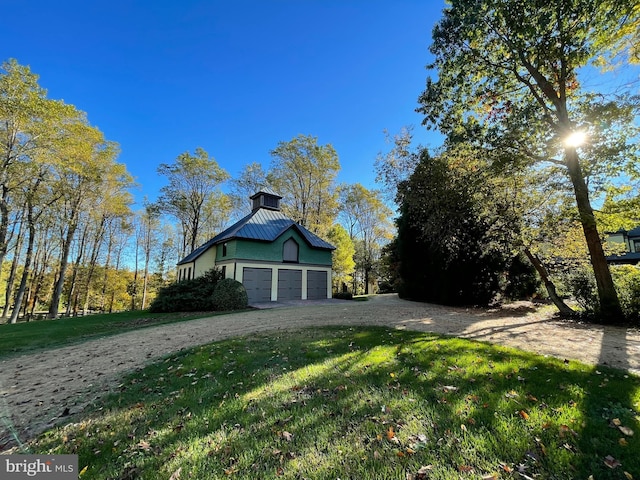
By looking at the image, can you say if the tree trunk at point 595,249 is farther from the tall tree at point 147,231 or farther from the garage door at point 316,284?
the tall tree at point 147,231

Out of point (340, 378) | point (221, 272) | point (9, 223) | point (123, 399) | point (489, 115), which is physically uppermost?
point (489, 115)

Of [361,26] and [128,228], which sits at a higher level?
[361,26]

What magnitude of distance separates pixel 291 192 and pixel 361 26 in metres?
16.4

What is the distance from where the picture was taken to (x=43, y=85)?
1292 cm

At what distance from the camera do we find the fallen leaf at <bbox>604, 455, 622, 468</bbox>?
207 centimetres

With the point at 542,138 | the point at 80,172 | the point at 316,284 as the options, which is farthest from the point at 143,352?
the point at 316,284

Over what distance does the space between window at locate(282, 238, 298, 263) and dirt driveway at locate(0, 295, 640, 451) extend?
9.91m

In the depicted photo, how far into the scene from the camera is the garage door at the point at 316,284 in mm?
20359

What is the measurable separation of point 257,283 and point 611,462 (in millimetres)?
17146

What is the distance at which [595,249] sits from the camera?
8.60 meters

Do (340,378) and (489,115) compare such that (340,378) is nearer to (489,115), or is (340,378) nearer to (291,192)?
(489,115)

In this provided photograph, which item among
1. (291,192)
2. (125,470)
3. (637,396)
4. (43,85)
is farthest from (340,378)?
(291,192)

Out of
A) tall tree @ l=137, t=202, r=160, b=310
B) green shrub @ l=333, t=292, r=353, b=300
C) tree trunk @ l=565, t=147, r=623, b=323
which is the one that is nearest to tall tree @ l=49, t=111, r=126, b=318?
tall tree @ l=137, t=202, r=160, b=310

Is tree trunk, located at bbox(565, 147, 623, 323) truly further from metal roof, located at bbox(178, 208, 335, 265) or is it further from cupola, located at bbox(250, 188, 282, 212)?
cupola, located at bbox(250, 188, 282, 212)
